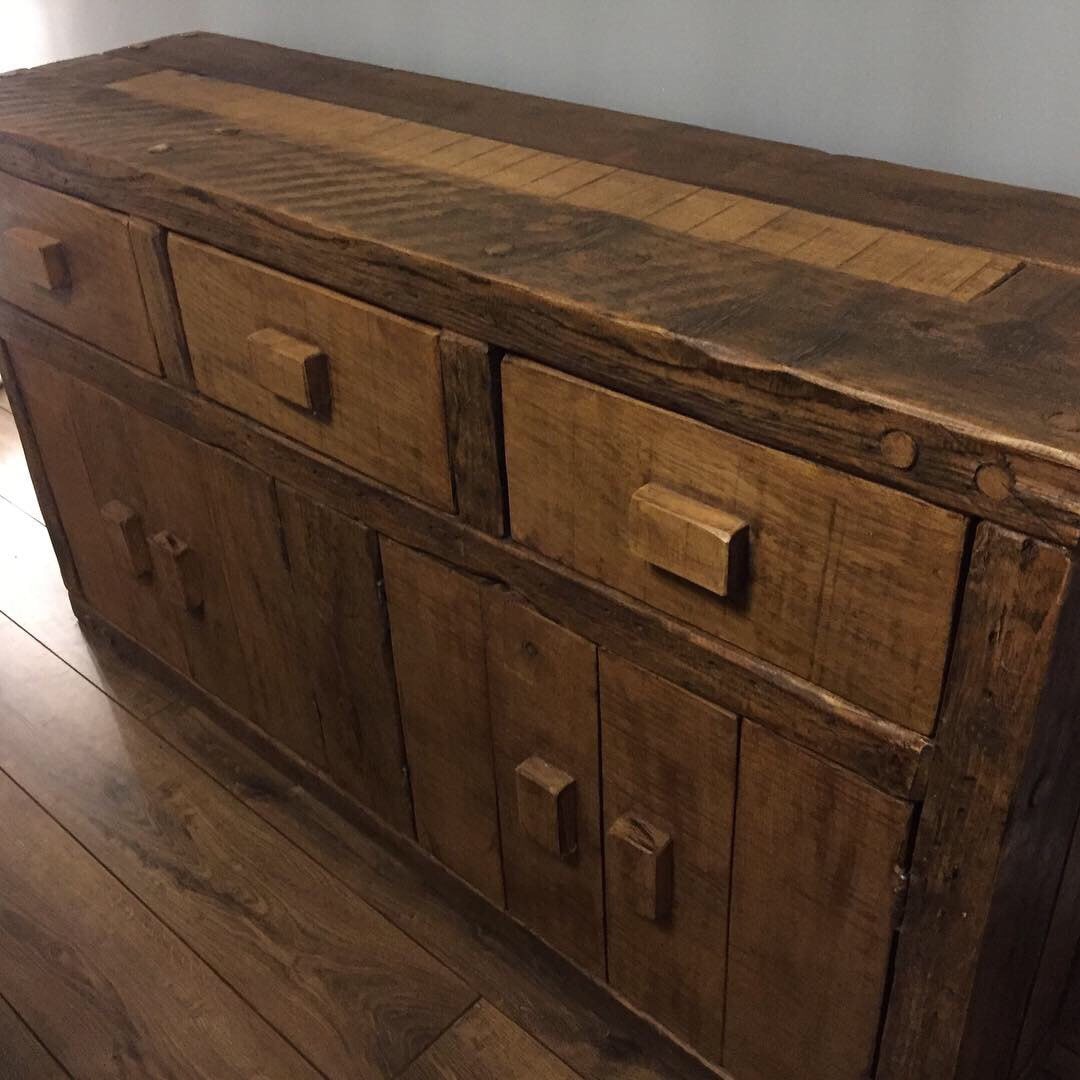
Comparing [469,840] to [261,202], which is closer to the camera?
[261,202]

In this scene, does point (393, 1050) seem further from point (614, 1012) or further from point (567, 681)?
point (567, 681)

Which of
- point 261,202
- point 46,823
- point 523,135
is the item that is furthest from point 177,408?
point 46,823

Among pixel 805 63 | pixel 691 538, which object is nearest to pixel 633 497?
pixel 691 538

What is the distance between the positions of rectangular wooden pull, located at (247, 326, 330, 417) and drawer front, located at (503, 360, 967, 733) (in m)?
0.23

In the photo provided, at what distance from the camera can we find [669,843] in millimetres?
1051

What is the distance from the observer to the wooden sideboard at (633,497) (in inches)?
30.4

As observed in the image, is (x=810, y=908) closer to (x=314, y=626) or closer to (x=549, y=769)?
(x=549, y=769)

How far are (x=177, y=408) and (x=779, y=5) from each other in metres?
0.74

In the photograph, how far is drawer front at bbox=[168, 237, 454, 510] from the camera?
40.6 inches

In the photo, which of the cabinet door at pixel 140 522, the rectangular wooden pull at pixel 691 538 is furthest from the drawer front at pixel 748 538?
the cabinet door at pixel 140 522

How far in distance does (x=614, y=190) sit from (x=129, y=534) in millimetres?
816

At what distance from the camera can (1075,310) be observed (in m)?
0.81

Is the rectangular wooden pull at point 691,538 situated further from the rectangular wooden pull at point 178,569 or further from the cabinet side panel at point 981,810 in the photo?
the rectangular wooden pull at point 178,569

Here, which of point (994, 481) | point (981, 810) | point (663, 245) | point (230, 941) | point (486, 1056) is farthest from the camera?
point (230, 941)
